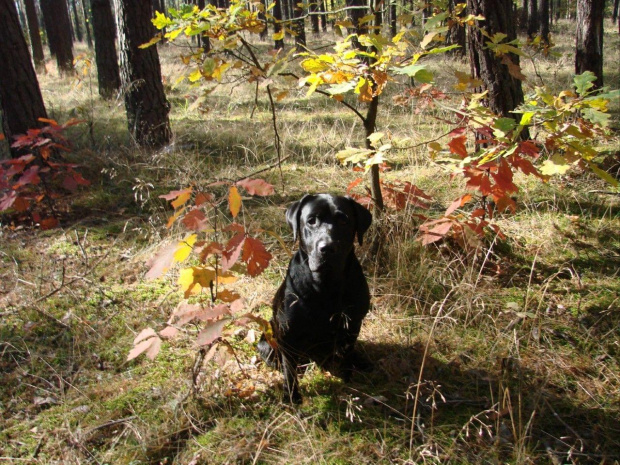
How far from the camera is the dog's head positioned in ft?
7.22

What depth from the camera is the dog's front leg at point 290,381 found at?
239cm

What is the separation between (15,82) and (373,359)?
498 cm

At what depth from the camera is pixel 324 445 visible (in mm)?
2148

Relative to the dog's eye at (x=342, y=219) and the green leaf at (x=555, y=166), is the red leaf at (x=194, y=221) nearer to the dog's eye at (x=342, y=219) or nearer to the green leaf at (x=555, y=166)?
the dog's eye at (x=342, y=219)

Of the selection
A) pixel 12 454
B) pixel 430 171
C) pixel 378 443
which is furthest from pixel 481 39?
pixel 12 454

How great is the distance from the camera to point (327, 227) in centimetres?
228

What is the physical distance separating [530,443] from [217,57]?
255cm

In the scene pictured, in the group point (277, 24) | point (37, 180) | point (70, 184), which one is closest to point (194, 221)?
point (277, 24)

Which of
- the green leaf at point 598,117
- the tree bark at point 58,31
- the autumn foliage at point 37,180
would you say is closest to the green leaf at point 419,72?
the green leaf at point 598,117

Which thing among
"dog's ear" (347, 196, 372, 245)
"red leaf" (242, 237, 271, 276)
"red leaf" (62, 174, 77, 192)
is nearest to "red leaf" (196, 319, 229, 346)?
"red leaf" (242, 237, 271, 276)

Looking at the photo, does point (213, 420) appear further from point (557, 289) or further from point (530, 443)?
point (557, 289)

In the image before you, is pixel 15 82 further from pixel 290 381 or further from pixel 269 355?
pixel 290 381

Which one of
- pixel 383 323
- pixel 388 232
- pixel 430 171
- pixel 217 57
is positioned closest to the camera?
pixel 217 57

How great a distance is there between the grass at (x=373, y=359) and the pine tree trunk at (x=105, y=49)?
6.13 metres
